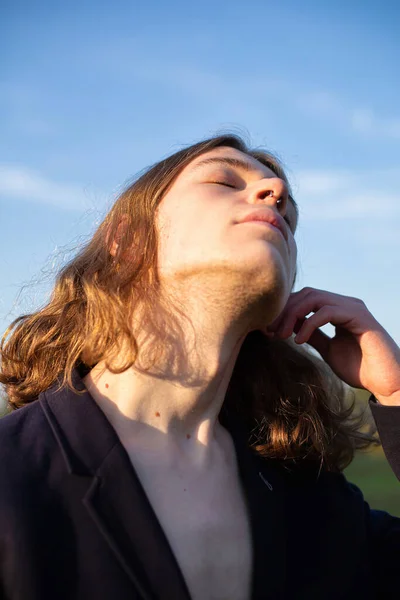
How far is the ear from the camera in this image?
2.87 meters

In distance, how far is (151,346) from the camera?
2527 mm

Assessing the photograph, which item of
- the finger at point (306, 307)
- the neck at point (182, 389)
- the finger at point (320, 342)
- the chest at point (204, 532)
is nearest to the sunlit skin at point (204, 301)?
the neck at point (182, 389)

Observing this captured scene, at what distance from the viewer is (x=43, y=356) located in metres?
2.73

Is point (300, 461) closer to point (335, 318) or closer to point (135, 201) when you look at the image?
point (335, 318)

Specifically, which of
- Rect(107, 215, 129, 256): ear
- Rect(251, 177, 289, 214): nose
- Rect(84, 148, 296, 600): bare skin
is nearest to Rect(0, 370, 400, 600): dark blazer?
Rect(84, 148, 296, 600): bare skin

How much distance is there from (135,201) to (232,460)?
4.13 ft

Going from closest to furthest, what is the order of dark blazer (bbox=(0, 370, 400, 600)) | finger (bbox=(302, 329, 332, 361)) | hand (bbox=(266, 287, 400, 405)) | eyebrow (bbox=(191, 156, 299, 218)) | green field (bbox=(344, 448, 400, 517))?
dark blazer (bbox=(0, 370, 400, 600))
eyebrow (bbox=(191, 156, 299, 218))
hand (bbox=(266, 287, 400, 405))
finger (bbox=(302, 329, 332, 361))
green field (bbox=(344, 448, 400, 517))

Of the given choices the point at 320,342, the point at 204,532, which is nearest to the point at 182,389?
the point at 204,532

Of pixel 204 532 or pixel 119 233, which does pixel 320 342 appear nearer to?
pixel 119 233

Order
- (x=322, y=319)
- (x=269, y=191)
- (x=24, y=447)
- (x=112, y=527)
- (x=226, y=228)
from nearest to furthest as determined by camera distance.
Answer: (x=112, y=527) < (x=24, y=447) < (x=226, y=228) < (x=269, y=191) < (x=322, y=319)

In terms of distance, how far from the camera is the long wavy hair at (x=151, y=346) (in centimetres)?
261

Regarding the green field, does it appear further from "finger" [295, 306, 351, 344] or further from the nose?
the nose

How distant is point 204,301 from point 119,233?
0.64 m

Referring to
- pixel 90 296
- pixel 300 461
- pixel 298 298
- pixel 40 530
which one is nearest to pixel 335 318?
pixel 298 298
